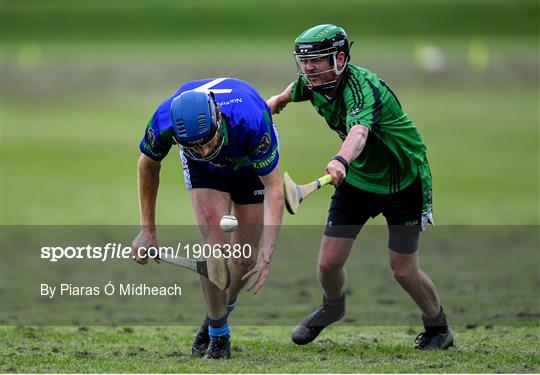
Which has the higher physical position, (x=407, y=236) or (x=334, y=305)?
(x=407, y=236)

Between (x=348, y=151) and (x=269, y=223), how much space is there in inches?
35.7

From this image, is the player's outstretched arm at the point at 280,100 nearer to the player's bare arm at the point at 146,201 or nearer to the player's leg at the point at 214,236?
the player's leg at the point at 214,236

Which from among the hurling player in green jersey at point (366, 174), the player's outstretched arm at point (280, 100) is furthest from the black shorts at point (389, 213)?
the player's outstretched arm at point (280, 100)

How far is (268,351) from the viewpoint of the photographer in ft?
34.3

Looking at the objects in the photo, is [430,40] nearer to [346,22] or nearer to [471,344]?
[346,22]

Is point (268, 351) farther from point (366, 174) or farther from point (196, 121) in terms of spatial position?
point (196, 121)

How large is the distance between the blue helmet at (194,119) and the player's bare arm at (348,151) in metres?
1.01

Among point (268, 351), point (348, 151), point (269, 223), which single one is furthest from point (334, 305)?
point (348, 151)

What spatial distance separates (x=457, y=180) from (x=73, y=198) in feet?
34.5

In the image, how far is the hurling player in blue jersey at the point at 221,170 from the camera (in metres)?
8.80

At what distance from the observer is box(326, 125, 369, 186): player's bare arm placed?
8.75 meters

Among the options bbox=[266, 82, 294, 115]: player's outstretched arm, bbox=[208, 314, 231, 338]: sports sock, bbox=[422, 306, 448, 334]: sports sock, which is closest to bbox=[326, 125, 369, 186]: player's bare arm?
bbox=[266, 82, 294, 115]: player's outstretched arm

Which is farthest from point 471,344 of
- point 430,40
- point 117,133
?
point 430,40

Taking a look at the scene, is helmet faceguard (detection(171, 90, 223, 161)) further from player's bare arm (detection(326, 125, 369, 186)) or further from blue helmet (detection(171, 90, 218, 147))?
player's bare arm (detection(326, 125, 369, 186))
